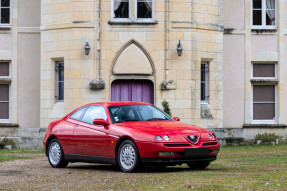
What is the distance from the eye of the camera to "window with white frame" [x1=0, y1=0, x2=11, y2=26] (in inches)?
1065

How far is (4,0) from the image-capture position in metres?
27.1

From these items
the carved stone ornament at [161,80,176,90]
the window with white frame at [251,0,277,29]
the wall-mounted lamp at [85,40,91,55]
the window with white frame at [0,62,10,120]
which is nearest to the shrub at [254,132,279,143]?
the carved stone ornament at [161,80,176,90]

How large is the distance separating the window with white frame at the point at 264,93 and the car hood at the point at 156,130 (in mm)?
14440

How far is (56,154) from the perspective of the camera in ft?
48.6

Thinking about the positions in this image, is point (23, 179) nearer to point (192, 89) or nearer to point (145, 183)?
point (145, 183)

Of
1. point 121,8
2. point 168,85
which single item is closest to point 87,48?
point 121,8

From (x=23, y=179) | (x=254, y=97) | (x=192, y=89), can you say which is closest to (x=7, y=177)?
(x=23, y=179)

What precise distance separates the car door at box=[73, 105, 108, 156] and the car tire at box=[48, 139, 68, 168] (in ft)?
2.00

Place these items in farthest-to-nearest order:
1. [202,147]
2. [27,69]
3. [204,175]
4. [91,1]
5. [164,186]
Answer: [27,69]
[91,1]
[202,147]
[204,175]
[164,186]

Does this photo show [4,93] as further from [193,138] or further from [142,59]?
[193,138]

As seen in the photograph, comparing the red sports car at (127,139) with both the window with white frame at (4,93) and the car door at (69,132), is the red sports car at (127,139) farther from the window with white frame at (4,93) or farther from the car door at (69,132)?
the window with white frame at (4,93)

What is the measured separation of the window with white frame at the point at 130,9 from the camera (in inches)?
963

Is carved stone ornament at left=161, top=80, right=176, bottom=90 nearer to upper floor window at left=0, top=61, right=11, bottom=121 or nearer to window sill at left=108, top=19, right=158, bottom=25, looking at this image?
window sill at left=108, top=19, right=158, bottom=25

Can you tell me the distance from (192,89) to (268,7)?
5573 millimetres
